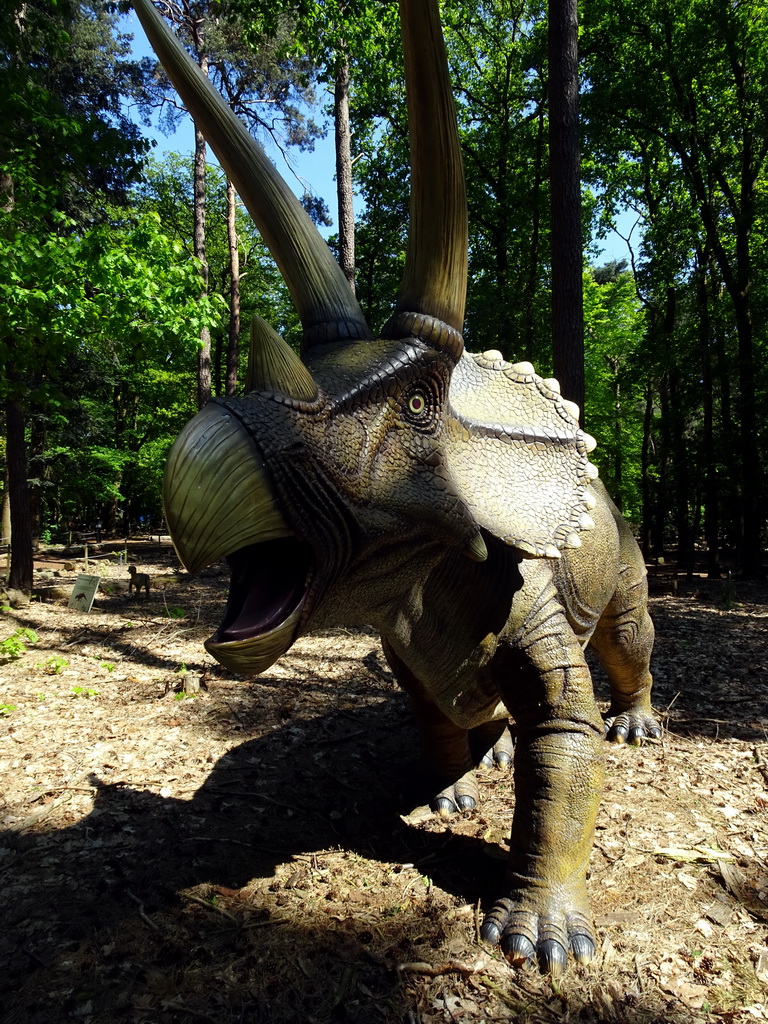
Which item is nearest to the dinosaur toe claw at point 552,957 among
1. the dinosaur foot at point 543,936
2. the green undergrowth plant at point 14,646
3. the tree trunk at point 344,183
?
the dinosaur foot at point 543,936

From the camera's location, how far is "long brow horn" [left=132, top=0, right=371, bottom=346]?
5.72 ft

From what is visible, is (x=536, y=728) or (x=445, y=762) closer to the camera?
(x=536, y=728)

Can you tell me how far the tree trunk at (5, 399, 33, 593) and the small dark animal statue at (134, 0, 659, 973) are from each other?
9330mm

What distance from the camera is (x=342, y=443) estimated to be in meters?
1.55

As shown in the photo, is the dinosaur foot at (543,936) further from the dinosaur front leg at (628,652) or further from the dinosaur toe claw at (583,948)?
the dinosaur front leg at (628,652)

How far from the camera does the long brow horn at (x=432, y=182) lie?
58.9 inches

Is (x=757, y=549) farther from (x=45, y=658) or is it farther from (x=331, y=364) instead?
(x=331, y=364)

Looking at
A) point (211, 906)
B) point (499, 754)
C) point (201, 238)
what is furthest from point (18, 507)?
point (211, 906)

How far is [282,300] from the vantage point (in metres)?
24.4

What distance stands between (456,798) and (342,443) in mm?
2771

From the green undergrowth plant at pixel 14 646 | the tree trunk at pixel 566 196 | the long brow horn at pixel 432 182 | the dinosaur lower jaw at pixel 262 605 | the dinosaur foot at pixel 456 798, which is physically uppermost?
the tree trunk at pixel 566 196

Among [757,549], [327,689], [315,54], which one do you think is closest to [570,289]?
[327,689]

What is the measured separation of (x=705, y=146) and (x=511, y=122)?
5.31 metres

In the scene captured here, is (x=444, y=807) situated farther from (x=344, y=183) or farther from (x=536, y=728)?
(x=344, y=183)
